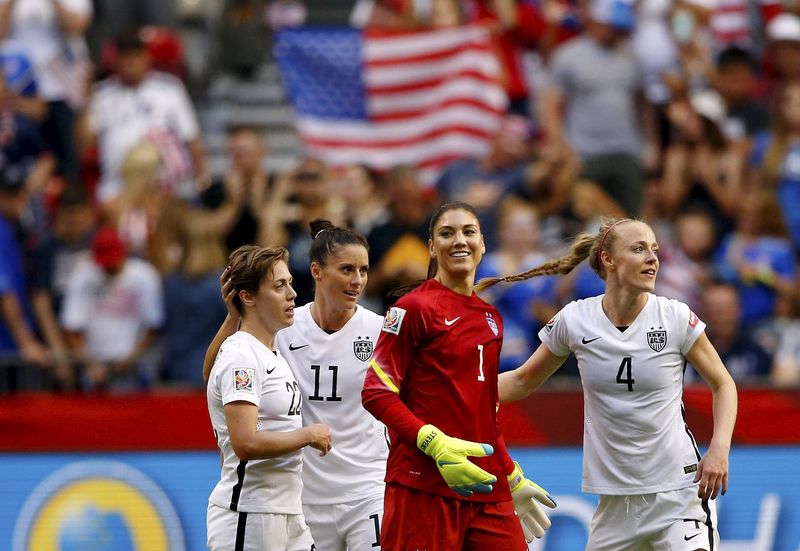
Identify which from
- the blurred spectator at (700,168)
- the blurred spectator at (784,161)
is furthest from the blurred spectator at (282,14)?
the blurred spectator at (784,161)

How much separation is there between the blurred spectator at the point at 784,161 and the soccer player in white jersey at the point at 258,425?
713cm

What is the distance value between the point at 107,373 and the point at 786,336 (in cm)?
521

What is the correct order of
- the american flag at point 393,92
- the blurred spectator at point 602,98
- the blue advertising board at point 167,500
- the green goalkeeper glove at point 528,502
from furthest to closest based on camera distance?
the american flag at point 393,92
the blurred spectator at point 602,98
the blue advertising board at point 167,500
the green goalkeeper glove at point 528,502

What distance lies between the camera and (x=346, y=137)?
14.8 meters

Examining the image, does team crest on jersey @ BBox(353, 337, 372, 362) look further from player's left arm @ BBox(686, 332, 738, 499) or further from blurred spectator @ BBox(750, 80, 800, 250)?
blurred spectator @ BBox(750, 80, 800, 250)

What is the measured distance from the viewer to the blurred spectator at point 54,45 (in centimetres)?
1475

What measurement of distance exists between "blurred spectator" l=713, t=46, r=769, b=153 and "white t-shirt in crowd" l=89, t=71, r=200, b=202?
16.7 feet

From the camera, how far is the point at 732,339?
11719 millimetres

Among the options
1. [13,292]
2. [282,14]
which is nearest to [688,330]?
[13,292]

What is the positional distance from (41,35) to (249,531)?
9074 mm

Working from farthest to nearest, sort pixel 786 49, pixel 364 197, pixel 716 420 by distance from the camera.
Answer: pixel 786 49 < pixel 364 197 < pixel 716 420

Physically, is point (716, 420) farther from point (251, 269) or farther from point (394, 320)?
point (251, 269)

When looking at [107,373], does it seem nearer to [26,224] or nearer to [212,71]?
[26,224]

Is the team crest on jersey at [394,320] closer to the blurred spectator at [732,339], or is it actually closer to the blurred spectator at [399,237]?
the blurred spectator at [399,237]
